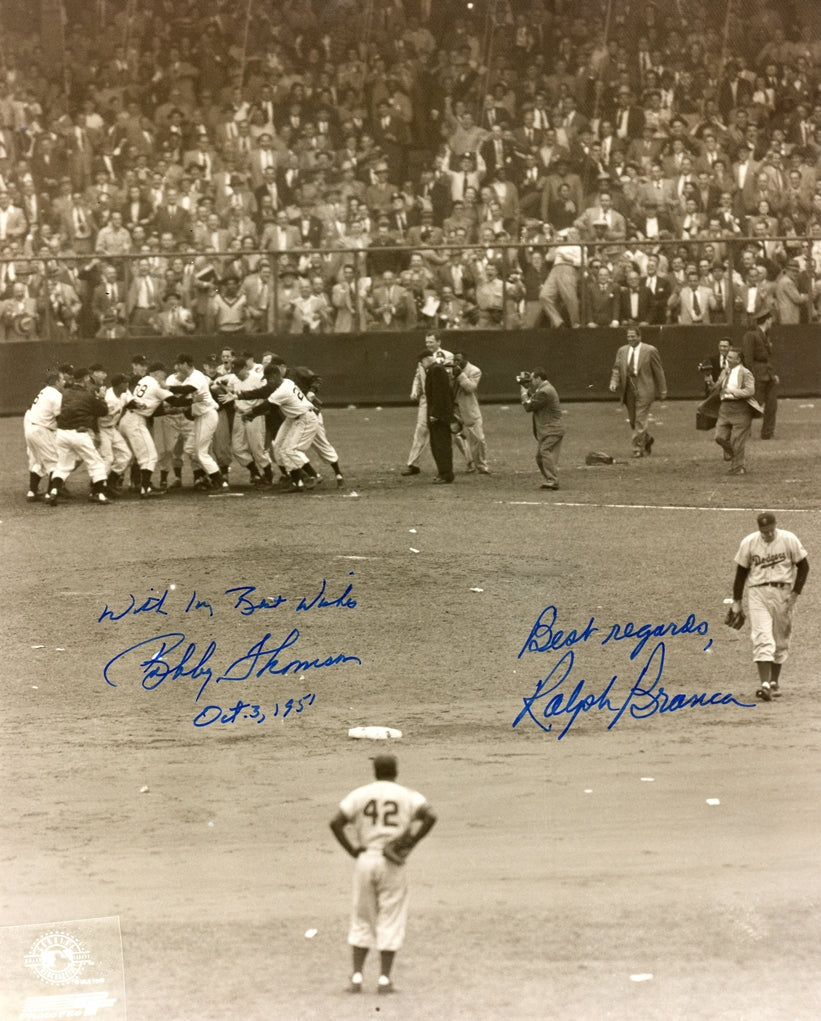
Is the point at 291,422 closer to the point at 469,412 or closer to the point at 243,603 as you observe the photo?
the point at 469,412

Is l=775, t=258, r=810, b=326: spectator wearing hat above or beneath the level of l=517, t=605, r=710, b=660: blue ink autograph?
above

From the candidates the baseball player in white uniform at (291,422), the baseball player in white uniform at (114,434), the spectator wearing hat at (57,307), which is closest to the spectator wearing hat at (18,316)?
the spectator wearing hat at (57,307)

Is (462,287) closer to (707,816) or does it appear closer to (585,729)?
(585,729)

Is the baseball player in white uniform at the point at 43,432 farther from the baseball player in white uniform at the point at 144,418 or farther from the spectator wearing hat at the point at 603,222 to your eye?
the spectator wearing hat at the point at 603,222

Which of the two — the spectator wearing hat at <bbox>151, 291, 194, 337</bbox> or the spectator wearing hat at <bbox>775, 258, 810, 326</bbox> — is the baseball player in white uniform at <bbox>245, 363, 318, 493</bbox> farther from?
the spectator wearing hat at <bbox>775, 258, 810, 326</bbox>

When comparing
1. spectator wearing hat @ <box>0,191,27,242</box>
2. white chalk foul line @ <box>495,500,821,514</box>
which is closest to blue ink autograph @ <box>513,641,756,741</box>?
white chalk foul line @ <box>495,500,821,514</box>

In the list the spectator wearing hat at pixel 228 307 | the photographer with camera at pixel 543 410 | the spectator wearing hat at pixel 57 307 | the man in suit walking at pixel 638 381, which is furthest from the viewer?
→ the spectator wearing hat at pixel 228 307
